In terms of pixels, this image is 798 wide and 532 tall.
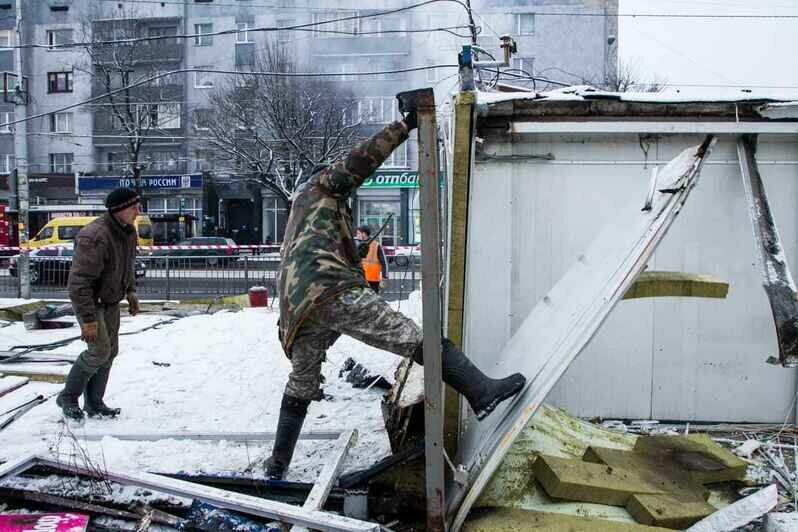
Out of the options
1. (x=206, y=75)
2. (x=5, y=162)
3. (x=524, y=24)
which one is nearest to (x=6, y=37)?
(x=5, y=162)

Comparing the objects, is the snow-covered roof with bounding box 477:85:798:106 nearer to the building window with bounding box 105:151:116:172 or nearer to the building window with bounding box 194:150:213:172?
the building window with bounding box 194:150:213:172

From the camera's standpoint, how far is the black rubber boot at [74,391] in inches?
173

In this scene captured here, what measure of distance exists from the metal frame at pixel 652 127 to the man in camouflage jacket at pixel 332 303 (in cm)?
154

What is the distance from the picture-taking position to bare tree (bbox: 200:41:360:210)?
26.8 meters

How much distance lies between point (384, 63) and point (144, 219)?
14.8 m

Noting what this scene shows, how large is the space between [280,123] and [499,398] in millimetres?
25406

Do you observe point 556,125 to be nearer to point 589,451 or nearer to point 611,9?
point 589,451

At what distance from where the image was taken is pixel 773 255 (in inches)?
132

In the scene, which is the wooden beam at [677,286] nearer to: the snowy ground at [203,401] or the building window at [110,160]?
the snowy ground at [203,401]

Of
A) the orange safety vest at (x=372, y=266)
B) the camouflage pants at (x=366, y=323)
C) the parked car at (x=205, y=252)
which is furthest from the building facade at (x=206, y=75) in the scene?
the camouflage pants at (x=366, y=323)

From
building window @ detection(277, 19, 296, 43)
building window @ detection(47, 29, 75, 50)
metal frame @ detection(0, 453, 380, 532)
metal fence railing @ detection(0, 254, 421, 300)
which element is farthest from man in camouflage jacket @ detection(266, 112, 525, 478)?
building window @ detection(47, 29, 75, 50)

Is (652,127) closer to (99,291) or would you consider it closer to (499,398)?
(499,398)

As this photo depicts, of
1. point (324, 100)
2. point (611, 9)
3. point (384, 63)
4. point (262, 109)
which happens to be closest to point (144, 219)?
point (262, 109)

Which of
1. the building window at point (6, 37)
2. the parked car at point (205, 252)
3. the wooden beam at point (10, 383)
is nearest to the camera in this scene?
the wooden beam at point (10, 383)
